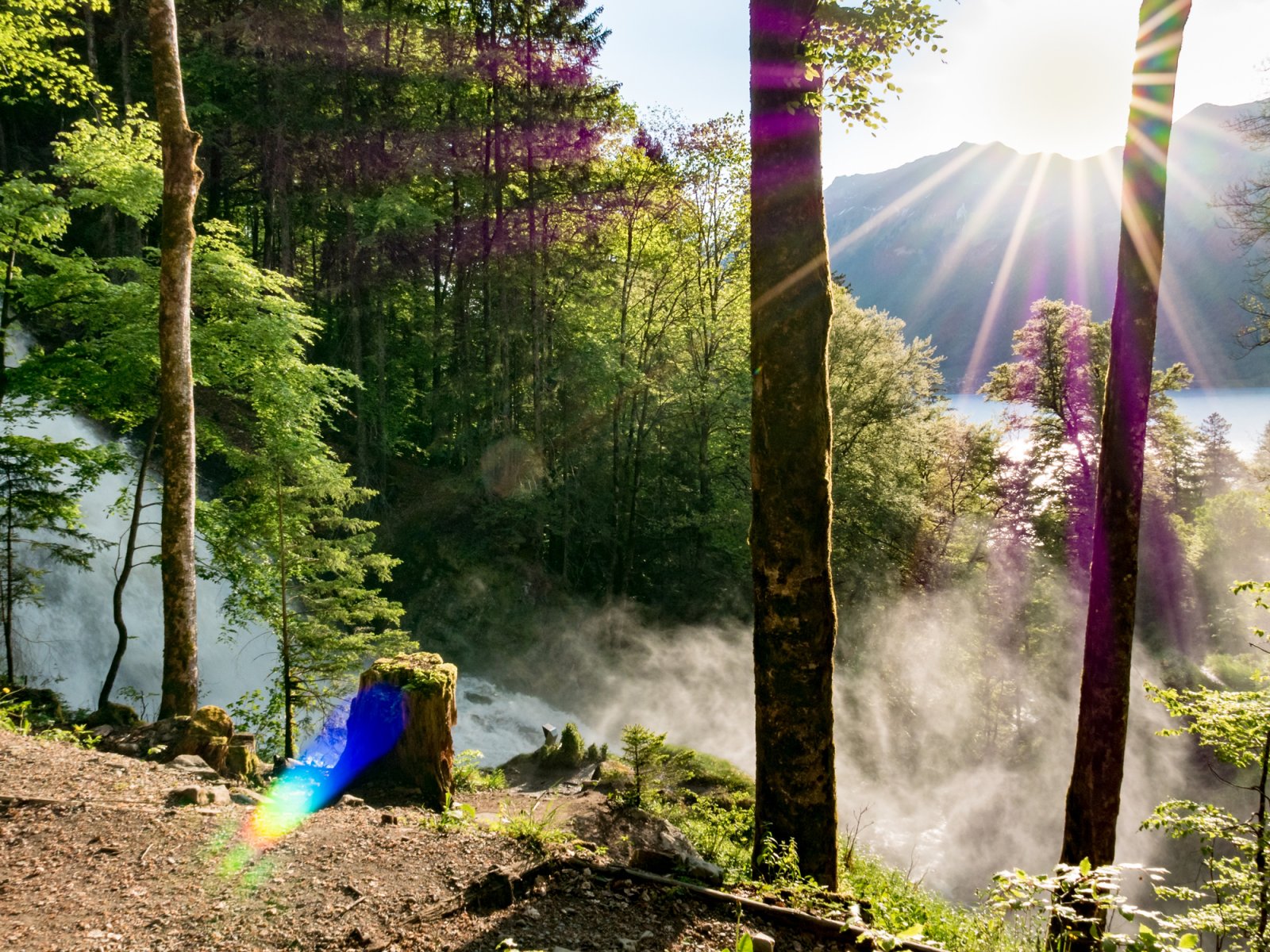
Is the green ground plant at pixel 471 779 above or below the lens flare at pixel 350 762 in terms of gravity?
below

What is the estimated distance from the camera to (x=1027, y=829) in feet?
58.9

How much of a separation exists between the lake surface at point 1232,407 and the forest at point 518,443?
95.1 ft

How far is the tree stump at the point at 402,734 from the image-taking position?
6.75 m

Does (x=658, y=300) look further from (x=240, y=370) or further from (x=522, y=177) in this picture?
(x=240, y=370)

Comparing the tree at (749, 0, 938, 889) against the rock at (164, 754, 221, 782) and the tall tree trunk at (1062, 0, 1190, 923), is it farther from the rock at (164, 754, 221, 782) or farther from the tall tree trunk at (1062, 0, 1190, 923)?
the rock at (164, 754, 221, 782)

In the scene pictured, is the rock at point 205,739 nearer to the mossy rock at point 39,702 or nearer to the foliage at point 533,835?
the mossy rock at point 39,702

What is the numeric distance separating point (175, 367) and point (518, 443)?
13.7 m

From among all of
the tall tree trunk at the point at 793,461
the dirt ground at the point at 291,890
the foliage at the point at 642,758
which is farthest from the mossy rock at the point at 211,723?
the tall tree trunk at the point at 793,461

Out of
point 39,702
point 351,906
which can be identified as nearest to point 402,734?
point 351,906

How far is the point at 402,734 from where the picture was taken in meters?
6.78

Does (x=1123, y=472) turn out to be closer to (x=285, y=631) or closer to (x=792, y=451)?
(x=792, y=451)

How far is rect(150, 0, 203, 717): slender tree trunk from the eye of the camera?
7.56m

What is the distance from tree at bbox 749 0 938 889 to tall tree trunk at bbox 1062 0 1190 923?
228cm

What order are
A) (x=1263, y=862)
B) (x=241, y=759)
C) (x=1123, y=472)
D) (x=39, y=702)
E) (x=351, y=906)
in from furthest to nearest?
(x=39, y=702) < (x=241, y=759) < (x=1123, y=472) < (x=1263, y=862) < (x=351, y=906)
